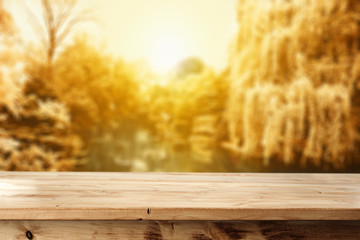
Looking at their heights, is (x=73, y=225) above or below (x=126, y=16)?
below

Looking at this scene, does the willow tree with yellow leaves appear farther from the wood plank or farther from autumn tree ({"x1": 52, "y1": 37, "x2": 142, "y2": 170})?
the wood plank

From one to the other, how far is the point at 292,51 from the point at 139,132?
0.98m

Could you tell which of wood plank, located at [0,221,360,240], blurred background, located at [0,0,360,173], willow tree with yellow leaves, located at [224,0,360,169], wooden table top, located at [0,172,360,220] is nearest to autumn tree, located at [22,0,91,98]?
blurred background, located at [0,0,360,173]

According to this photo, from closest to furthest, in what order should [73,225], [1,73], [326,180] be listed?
[73,225] < [326,180] < [1,73]

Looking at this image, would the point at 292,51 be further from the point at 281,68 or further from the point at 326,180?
the point at 326,180

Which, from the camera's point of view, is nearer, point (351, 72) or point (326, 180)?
point (326, 180)

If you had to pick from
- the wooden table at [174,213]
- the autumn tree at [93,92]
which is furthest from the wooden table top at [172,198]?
the autumn tree at [93,92]

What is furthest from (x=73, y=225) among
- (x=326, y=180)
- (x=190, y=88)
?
(x=190, y=88)

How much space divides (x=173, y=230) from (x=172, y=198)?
7cm

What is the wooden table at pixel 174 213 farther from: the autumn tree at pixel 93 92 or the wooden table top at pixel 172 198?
the autumn tree at pixel 93 92

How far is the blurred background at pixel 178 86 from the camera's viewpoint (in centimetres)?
148

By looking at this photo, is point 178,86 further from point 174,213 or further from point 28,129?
point 174,213

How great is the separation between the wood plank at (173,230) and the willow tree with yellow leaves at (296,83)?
93cm

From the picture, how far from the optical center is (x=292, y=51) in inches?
60.1
